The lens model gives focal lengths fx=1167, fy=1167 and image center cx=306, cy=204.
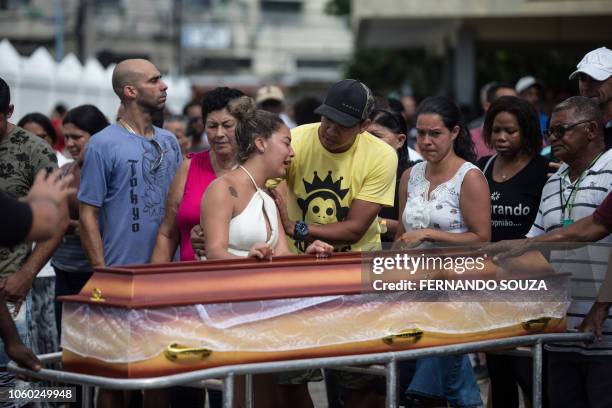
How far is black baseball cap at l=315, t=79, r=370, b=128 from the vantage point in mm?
6009

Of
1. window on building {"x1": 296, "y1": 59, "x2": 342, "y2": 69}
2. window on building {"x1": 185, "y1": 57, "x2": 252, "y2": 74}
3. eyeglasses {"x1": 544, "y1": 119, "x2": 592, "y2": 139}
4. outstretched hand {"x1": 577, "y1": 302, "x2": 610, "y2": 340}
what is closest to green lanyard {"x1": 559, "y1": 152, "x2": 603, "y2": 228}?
eyeglasses {"x1": 544, "y1": 119, "x2": 592, "y2": 139}

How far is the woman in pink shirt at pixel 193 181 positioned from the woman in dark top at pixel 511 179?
1.60 metres

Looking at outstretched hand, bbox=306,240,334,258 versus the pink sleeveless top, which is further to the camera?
the pink sleeveless top

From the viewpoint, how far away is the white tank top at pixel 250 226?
5500 millimetres

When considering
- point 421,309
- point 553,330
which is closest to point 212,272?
point 421,309

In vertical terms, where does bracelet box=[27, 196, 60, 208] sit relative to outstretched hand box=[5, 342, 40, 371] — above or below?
above

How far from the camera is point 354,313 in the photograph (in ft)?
16.4

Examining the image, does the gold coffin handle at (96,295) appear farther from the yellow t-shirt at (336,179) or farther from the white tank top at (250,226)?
the yellow t-shirt at (336,179)

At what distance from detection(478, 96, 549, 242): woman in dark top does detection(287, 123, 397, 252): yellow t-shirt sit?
0.78 meters

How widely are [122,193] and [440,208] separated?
67.5 inches

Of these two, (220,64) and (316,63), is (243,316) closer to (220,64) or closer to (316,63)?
(220,64)

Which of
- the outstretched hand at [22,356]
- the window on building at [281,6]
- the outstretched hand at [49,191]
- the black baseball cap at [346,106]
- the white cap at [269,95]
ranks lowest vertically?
the outstretched hand at [22,356]

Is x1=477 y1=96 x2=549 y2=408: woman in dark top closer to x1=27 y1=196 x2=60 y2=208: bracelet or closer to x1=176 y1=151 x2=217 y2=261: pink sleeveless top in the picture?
x1=176 y1=151 x2=217 y2=261: pink sleeveless top

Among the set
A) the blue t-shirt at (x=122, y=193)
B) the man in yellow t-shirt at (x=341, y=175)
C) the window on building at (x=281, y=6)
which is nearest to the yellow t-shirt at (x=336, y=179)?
the man in yellow t-shirt at (x=341, y=175)
